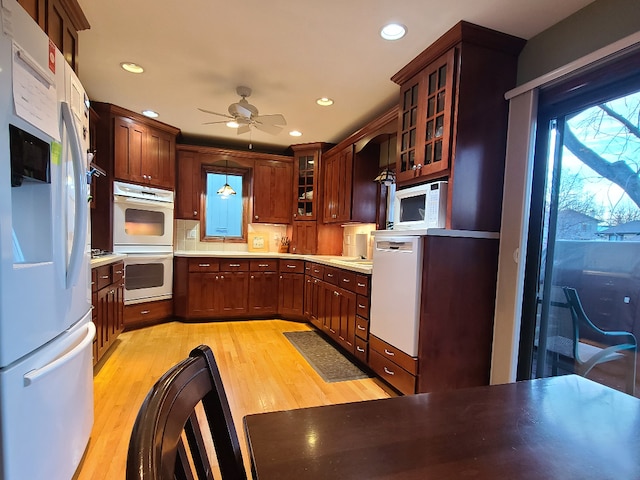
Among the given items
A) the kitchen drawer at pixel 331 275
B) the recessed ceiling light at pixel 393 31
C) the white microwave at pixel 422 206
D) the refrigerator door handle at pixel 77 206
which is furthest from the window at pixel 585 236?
the refrigerator door handle at pixel 77 206

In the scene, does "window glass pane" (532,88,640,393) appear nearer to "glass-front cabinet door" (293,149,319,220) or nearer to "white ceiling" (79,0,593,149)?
"white ceiling" (79,0,593,149)

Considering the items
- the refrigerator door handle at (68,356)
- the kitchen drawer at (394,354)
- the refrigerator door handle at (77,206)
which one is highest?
the refrigerator door handle at (77,206)

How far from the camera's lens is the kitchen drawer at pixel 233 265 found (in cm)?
429

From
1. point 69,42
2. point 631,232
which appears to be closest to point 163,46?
point 69,42

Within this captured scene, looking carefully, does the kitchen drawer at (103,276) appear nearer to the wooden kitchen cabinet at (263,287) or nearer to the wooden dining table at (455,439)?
the wooden kitchen cabinet at (263,287)

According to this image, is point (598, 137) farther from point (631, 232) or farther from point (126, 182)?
point (126, 182)

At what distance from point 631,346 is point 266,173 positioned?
4217mm

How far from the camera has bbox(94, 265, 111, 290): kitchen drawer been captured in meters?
2.57

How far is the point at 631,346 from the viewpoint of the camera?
5.71 feet

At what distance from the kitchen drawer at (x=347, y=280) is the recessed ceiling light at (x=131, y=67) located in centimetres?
254

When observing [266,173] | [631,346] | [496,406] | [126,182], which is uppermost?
[266,173]

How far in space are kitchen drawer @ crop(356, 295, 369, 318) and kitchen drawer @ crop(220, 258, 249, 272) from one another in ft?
6.50

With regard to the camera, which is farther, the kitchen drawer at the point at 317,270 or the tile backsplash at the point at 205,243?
the tile backsplash at the point at 205,243

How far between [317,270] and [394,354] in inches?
68.4
